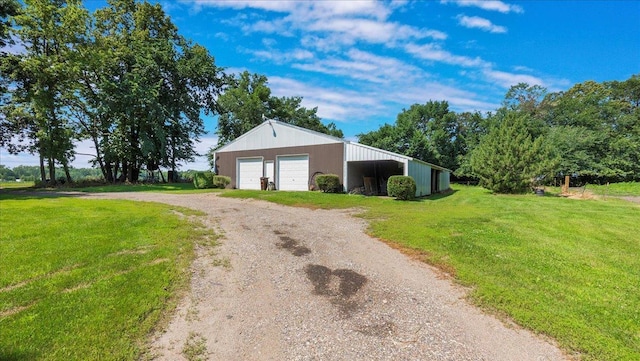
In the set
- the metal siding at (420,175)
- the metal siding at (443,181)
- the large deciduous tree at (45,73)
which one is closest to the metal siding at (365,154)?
the metal siding at (420,175)

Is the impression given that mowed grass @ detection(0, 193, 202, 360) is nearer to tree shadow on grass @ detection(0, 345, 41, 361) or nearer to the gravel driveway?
tree shadow on grass @ detection(0, 345, 41, 361)

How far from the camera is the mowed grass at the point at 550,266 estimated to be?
300cm

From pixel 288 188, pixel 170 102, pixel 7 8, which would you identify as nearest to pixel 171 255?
pixel 288 188

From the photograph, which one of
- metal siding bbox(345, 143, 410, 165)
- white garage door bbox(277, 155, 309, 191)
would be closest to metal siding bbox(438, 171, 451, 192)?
metal siding bbox(345, 143, 410, 165)

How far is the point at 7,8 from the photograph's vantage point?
19891 mm

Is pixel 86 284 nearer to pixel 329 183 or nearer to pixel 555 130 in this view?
pixel 329 183

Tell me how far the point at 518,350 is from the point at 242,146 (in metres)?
19.9

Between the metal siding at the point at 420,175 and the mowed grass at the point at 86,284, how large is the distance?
1242 cm

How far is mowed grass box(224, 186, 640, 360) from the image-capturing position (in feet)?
9.85

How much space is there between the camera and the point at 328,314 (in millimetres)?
3287

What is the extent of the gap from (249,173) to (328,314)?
1779 centimetres

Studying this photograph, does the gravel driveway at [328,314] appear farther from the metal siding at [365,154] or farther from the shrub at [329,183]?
the shrub at [329,183]

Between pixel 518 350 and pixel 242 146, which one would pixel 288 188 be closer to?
pixel 242 146

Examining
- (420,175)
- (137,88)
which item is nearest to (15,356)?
(420,175)
